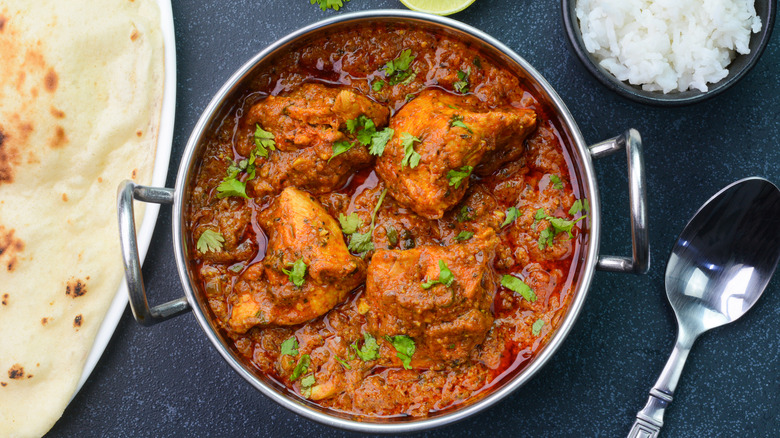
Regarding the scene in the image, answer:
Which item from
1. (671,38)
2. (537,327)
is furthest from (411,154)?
(671,38)

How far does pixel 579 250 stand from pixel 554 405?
0.88 m

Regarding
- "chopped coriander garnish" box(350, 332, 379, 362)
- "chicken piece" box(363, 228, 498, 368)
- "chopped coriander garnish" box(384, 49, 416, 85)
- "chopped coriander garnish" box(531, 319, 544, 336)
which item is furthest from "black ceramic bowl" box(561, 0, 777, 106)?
"chopped coriander garnish" box(350, 332, 379, 362)

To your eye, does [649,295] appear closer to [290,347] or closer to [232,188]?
[290,347]

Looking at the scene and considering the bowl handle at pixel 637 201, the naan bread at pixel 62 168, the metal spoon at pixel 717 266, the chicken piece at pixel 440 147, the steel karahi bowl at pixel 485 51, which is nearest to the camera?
the bowl handle at pixel 637 201

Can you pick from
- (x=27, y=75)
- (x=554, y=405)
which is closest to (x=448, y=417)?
(x=554, y=405)

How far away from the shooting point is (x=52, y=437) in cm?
315

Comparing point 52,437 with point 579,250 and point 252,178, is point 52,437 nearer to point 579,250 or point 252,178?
point 252,178

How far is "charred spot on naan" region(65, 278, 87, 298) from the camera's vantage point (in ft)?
9.38

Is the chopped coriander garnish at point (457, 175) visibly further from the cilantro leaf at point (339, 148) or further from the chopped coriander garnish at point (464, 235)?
the cilantro leaf at point (339, 148)

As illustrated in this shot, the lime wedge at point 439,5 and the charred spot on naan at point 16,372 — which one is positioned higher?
the lime wedge at point 439,5

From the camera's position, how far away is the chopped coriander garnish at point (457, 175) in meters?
2.44

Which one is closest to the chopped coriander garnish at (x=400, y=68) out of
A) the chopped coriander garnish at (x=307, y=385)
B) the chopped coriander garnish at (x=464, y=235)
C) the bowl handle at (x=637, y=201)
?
the chopped coriander garnish at (x=464, y=235)

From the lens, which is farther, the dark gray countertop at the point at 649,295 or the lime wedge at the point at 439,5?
the dark gray countertop at the point at 649,295

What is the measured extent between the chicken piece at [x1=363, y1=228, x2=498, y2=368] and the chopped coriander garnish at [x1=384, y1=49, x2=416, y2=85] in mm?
776
